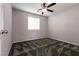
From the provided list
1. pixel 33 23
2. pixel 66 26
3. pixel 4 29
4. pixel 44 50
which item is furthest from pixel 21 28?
pixel 66 26

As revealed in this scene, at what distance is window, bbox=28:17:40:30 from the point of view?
4484 mm

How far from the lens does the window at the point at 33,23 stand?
448cm

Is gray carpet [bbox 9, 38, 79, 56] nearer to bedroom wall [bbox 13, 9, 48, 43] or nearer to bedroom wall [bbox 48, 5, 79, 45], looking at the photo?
bedroom wall [bbox 48, 5, 79, 45]

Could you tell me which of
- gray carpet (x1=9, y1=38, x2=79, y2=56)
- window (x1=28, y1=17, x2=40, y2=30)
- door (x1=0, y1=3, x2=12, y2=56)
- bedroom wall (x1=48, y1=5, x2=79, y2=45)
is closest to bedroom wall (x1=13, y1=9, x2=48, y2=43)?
window (x1=28, y1=17, x2=40, y2=30)

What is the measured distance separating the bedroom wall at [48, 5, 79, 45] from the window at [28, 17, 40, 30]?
1293mm

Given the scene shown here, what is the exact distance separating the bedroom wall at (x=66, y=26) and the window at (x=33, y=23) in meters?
1.29

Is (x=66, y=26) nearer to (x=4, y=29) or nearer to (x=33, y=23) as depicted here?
(x=33, y=23)

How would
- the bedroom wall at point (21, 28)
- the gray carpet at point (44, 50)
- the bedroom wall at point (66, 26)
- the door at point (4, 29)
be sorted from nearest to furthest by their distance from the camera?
the door at point (4, 29), the gray carpet at point (44, 50), the bedroom wall at point (66, 26), the bedroom wall at point (21, 28)

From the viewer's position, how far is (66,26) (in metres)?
3.88

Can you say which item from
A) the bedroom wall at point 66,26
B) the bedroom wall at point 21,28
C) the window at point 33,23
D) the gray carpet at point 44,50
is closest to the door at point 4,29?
the gray carpet at point 44,50

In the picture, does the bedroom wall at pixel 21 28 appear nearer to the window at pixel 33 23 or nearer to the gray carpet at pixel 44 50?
the window at pixel 33 23

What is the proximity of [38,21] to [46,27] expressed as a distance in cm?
109

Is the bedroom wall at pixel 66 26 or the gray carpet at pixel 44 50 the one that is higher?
the bedroom wall at pixel 66 26

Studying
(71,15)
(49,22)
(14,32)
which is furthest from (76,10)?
(14,32)
